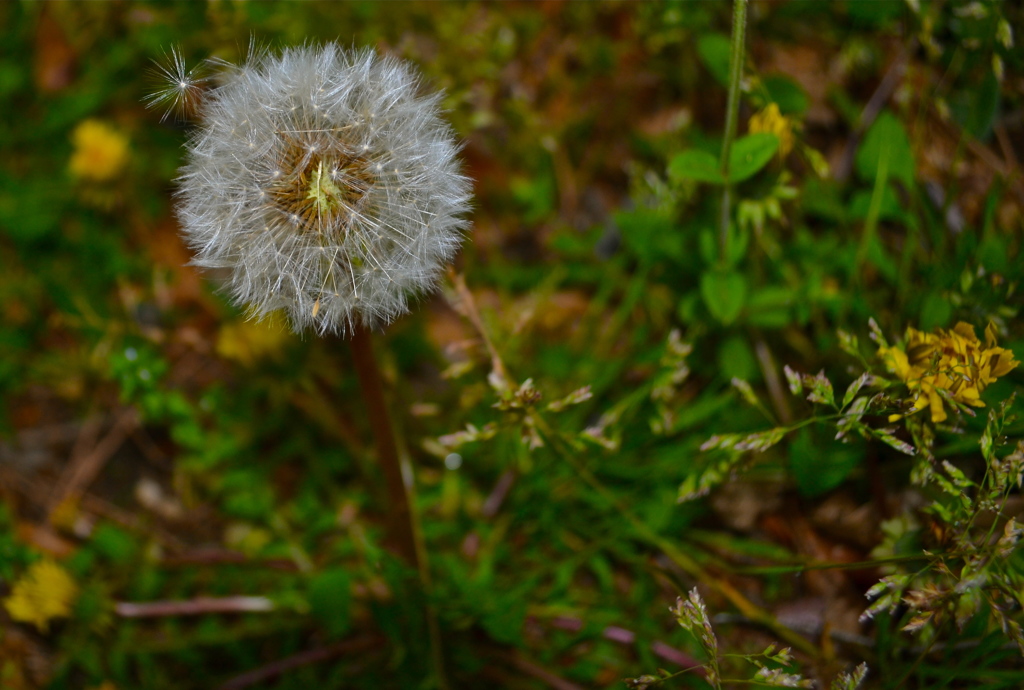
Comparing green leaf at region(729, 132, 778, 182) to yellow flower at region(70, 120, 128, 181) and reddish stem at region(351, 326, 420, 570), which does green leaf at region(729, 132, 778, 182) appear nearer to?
reddish stem at region(351, 326, 420, 570)

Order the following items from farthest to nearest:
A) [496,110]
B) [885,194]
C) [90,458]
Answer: [496,110] → [90,458] → [885,194]

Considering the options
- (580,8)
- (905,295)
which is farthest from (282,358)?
(905,295)

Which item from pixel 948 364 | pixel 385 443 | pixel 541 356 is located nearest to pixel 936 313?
pixel 948 364

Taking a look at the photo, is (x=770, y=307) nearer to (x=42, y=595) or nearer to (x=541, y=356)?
(x=541, y=356)

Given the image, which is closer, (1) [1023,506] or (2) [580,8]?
(1) [1023,506]

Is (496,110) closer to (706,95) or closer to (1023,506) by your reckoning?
(706,95)

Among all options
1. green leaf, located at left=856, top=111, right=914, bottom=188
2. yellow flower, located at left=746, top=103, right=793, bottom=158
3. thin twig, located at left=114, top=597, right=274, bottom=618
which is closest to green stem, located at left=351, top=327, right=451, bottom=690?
thin twig, located at left=114, top=597, right=274, bottom=618

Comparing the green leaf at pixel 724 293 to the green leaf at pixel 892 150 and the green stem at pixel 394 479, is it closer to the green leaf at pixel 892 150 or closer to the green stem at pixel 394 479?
the green leaf at pixel 892 150

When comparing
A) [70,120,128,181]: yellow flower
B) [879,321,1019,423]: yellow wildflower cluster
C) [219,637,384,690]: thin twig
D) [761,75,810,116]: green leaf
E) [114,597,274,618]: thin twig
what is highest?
[70,120,128,181]: yellow flower
